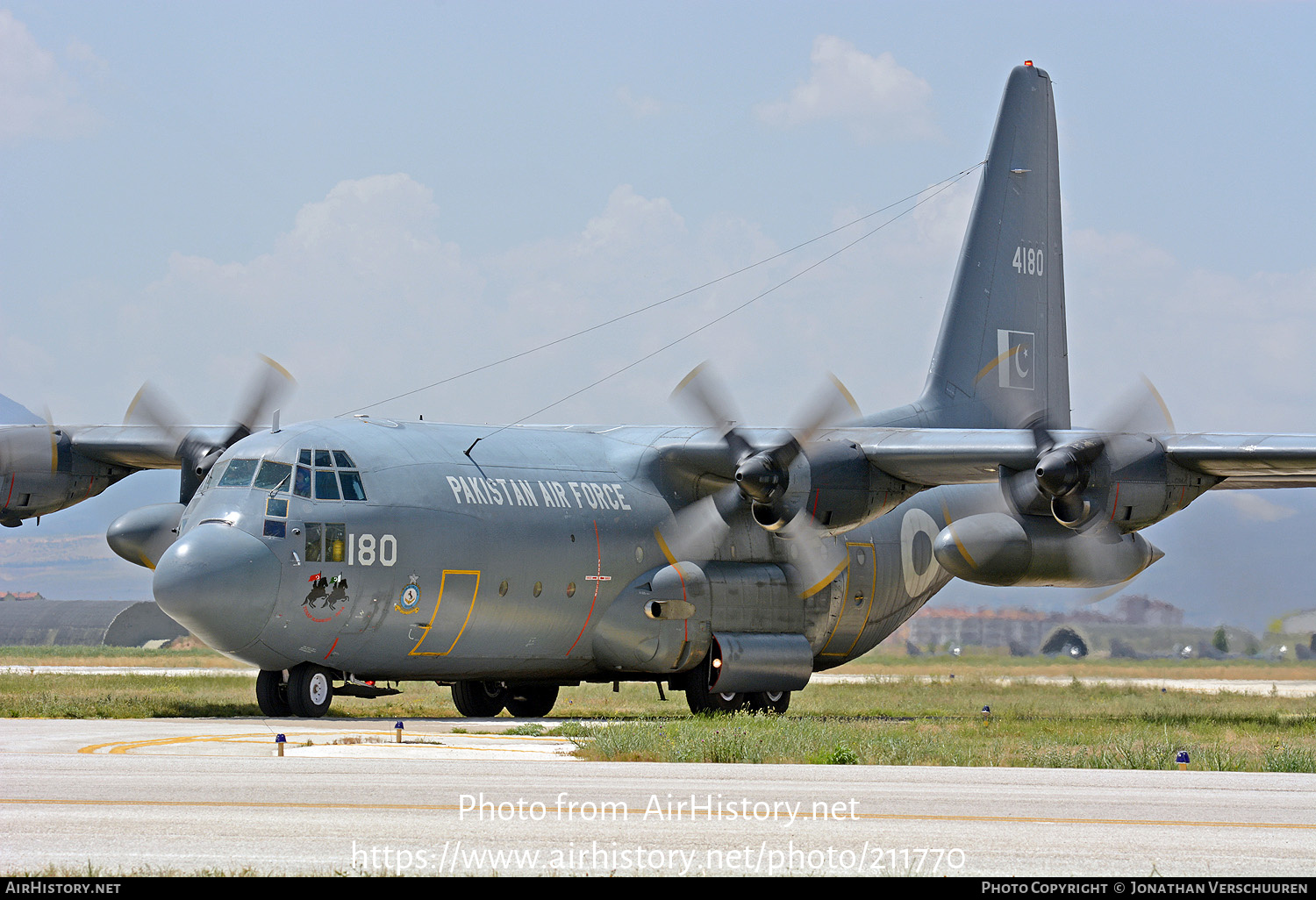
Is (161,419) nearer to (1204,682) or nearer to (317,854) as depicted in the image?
(317,854)

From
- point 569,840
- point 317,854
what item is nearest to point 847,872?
point 569,840

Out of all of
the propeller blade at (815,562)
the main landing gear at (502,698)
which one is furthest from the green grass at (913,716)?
the propeller blade at (815,562)

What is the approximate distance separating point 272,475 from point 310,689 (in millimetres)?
2763

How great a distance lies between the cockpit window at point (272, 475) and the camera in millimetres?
19766

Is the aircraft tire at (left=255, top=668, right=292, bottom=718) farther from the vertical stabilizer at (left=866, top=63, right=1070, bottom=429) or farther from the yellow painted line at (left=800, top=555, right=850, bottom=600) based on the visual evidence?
the vertical stabilizer at (left=866, top=63, right=1070, bottom=429)

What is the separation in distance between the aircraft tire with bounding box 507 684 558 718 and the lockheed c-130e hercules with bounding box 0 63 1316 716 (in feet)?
0.16

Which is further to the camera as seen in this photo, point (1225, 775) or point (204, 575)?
point (204, 575)

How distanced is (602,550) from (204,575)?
6294mm

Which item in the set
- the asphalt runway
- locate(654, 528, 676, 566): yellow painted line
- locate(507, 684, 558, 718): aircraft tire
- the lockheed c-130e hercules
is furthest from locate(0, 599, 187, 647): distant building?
the asphalt runway

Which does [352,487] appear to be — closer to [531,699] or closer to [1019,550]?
[531,699]

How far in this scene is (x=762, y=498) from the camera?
22188 millimetres

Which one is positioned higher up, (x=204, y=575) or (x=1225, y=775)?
(x=204, y=575)

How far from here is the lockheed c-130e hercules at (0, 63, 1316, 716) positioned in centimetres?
1983

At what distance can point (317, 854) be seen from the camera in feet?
27.5
